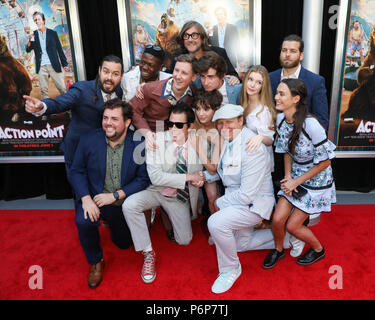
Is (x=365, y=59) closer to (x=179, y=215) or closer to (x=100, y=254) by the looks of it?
(x=179, y=215)

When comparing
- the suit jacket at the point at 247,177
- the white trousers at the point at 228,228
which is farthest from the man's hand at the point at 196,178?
the white trousers at the point at 228,228

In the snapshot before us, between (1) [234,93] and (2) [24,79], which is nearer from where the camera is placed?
(1) [234,93]

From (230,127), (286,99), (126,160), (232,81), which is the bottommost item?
(126,160)

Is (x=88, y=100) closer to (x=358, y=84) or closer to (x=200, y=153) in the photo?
(x=200, y=153)

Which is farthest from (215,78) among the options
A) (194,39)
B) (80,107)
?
(80,107)

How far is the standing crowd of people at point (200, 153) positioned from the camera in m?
2.36

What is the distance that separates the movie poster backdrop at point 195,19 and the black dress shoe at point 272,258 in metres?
2.34

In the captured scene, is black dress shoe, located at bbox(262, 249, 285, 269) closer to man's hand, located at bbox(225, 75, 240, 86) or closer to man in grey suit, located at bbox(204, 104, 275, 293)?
man in grey suit, located at bbox(204, 104, 275, 293)

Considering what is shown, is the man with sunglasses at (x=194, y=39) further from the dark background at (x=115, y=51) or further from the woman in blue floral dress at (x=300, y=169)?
the dark background at (x=115, y=51)

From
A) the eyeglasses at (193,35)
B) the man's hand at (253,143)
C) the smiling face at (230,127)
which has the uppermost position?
the eyeglasses at (193,35)

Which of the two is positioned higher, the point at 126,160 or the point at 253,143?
the point at 253,143

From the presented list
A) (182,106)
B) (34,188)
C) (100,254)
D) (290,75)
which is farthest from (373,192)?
(34,188)

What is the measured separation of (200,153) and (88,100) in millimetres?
1165

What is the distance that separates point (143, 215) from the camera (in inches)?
101
